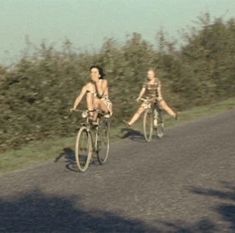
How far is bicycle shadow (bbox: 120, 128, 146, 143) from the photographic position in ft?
70.0

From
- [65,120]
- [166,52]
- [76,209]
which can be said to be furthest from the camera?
[166,52]

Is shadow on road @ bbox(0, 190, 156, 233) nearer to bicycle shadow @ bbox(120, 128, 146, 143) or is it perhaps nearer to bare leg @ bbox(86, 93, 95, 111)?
bare leg @ bbox(86, 93, 95, 111)

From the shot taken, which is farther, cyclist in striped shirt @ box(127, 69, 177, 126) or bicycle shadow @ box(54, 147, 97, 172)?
cyclist in striped shirt @ box(127, 69, 177, 126)

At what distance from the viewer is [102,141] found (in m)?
16.4

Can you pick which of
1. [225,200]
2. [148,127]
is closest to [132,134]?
[148,127]

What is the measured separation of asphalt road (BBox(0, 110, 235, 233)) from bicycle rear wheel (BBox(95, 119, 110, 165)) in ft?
0.70

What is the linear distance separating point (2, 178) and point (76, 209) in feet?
12.2

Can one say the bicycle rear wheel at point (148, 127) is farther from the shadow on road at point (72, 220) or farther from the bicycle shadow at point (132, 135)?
the shadow on road at point (72, 220)

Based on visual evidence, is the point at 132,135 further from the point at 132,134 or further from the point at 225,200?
the point at 225,200

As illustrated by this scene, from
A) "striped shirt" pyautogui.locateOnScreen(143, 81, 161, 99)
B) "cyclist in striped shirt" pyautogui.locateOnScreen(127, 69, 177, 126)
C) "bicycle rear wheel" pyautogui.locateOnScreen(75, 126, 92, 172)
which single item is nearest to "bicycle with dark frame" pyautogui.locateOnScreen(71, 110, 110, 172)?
"bicycle rear wheel" pyautogui.locateOnScreen(75, 126, 92, 172)

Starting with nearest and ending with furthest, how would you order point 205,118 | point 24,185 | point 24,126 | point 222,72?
1. point 24,185
2. point 24,126
3. point 205,118
4. point 222,72

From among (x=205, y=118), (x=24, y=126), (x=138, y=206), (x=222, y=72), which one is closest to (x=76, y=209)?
(x=138, y=206)

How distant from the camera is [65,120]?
23469mm

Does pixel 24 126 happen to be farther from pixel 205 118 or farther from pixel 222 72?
pixel 222 72
